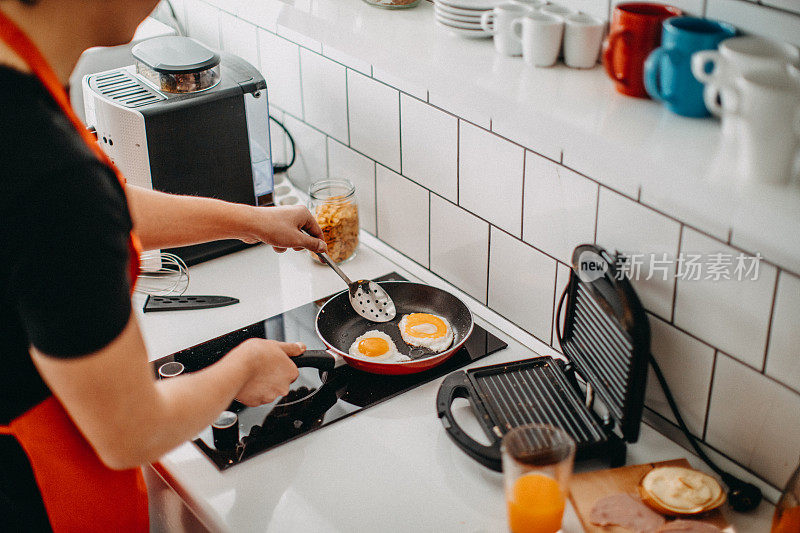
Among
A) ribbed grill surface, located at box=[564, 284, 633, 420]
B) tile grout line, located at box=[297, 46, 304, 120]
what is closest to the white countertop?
ribbed grill surface, located at box=[564, 284, 633, 420]

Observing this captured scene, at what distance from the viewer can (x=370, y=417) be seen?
1292 mm

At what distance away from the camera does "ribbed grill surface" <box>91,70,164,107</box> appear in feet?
5.23

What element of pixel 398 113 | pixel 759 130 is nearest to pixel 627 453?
pixel 759 130

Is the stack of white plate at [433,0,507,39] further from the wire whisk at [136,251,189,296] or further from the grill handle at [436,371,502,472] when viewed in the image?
the wire whisk at [136,251,189,296]

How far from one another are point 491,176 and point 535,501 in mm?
620

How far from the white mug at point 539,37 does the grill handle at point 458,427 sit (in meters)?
0.53

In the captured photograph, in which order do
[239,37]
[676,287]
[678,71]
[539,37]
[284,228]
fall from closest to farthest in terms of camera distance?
[678,71], [539,37], [676,287], [284,228], [239,37]

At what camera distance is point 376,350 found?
4.57 ft

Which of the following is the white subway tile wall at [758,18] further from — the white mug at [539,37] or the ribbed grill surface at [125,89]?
the ribbed grill surface at [125,89]

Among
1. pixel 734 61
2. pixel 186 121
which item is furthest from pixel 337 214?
pixel 734 61

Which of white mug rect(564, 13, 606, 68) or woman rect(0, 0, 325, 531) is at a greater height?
white mug rect(564, 13, 606, 68)

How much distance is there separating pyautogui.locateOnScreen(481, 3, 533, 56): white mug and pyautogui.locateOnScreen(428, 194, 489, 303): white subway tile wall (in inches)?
21.2

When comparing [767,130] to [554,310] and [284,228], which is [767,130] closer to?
[554,310]

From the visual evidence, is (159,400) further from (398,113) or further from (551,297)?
(398,113)
